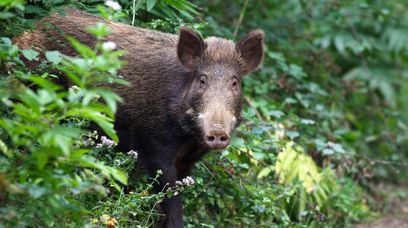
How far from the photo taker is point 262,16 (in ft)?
34.1

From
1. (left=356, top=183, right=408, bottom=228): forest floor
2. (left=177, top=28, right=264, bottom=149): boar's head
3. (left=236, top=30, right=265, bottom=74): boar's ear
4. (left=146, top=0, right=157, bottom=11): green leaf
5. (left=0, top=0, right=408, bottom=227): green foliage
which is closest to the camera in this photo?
(left=0, top=0, right=408, bottom=227): green foliage

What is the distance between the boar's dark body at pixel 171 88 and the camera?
6.04 meters

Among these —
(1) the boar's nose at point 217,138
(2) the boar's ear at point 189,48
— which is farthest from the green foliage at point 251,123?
(2) the boar's ear at point 189,48

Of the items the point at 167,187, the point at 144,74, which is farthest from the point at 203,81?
the point at 167,187

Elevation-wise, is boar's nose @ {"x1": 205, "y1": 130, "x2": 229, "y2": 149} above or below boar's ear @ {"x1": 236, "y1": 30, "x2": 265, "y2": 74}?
below

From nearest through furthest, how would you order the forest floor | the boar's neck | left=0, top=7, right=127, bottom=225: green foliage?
left=0, top=7, right=127, bottom=225: green foliage → the boar's neck → the forest floor

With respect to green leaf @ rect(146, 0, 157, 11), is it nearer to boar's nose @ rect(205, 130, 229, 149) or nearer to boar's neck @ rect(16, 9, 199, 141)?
boar's neck @ rect(16, 9, 199, 141)

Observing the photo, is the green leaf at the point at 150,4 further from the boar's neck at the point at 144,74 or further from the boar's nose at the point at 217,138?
the boar's nose at the point at 217,138

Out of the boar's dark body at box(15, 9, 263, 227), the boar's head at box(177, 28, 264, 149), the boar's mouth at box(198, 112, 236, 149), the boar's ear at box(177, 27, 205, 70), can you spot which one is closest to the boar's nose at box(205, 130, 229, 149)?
the boar's mouth at box(198, 112, 236, 149)

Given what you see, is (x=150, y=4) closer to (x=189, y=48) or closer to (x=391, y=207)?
(x=189, y=48)

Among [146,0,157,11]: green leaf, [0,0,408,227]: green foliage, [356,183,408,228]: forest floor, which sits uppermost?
[146,0,157,11]: green leaf

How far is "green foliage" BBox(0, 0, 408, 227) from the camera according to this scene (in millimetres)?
4121

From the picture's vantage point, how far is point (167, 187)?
19.9 ft

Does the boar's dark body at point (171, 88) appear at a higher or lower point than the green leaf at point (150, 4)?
lower
